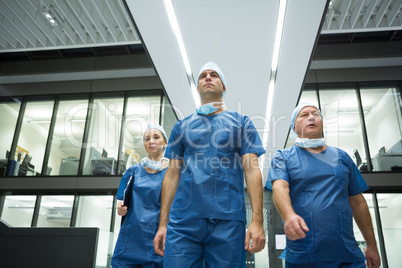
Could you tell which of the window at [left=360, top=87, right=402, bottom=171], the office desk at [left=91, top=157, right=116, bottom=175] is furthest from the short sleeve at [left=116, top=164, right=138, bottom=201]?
the window at [left=360, top=87, right=402, bottom=171]

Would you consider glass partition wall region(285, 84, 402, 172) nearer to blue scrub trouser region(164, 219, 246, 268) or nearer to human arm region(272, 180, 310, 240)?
human arm region(272, 180, 310, 240)

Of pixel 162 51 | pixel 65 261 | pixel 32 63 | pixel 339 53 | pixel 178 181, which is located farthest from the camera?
pixel 32 63

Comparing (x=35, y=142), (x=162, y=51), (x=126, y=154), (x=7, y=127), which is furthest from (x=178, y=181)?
(x=7, y=127)

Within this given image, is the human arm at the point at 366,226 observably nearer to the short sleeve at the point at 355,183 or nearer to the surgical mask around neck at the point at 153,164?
the short sleeve at the point at 355,183

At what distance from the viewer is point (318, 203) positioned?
5.51 feet

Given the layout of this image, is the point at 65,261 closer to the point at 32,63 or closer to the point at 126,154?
the point at 126,154

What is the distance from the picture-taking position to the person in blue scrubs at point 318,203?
156cm

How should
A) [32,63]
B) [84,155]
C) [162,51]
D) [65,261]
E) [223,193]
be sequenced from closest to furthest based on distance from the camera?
[223,193]
[65,261]
[162,51]
[84,155]
[32,63]

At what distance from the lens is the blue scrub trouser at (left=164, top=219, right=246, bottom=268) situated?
1.37m

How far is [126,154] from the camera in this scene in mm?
7641

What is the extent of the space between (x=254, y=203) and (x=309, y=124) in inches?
29.8

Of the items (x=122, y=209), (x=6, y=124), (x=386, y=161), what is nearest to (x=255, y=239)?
(x=122, y=209)

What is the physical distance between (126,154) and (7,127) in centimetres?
317

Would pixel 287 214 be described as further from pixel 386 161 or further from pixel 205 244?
pixel 386 161
